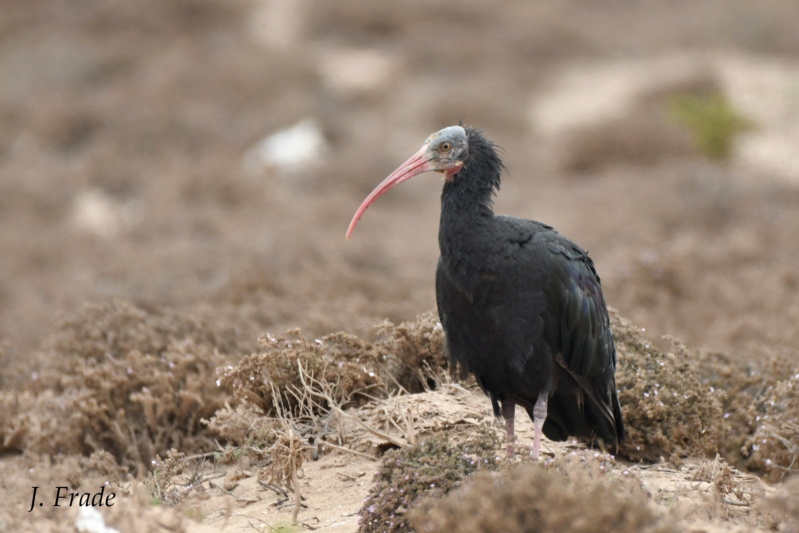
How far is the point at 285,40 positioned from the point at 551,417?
77.7ft

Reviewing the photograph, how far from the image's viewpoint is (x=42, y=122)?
884 inches

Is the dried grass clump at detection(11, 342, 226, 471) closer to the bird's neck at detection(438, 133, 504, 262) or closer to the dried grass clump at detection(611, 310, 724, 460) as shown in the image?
the bird's neck at detection(438, 133, 504, 262)

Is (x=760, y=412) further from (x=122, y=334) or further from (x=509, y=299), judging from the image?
(x=122, y=334)

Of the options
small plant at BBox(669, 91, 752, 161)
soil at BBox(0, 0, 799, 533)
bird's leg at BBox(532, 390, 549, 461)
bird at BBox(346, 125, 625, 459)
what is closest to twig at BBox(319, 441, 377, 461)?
soil at BBox(0, 0, 799, 533)

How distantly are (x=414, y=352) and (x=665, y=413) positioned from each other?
1.69 m

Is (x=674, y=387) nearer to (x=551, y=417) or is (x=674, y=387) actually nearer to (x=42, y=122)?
(x=551, y=417)

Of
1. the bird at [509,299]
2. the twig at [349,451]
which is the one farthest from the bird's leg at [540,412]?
the twig at [349,451]

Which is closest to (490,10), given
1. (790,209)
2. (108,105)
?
(108,105)

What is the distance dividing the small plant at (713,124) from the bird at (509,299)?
16.0m

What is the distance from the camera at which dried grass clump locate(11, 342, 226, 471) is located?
24.7 feet

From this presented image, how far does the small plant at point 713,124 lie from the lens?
21234 mm

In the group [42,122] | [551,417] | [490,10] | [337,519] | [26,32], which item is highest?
[490,10]

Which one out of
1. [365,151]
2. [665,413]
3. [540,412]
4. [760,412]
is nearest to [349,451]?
[540,412]

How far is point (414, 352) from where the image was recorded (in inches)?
279
